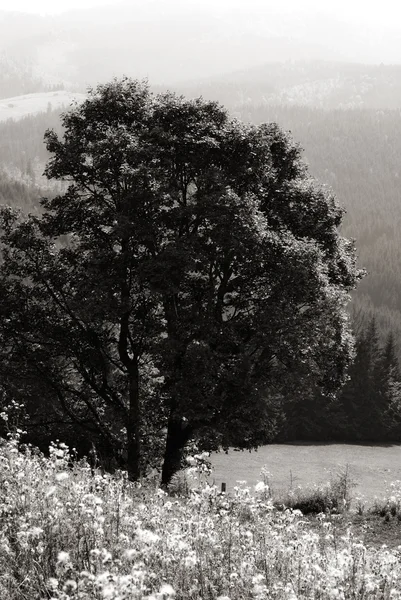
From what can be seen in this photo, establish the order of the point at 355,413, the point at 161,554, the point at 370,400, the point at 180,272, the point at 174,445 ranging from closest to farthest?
the point at 161,554
the point at 180,272
the point at 174,445
the point at 355,413
the point at 370,400

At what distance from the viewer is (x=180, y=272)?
16781 millimetres

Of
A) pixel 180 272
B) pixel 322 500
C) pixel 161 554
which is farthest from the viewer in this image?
pixel 180 272

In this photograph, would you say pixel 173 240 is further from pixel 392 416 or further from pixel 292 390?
pixel 392 416

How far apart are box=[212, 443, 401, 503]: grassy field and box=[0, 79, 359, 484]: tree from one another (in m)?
26.3

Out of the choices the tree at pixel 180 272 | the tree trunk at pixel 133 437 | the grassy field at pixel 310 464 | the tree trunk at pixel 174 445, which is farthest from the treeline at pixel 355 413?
the tree trunk at pixel 133 437

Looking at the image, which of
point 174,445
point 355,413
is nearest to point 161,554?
point 174,445

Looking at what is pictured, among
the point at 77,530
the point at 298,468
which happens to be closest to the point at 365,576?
the point at 77,530

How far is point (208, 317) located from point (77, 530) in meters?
12.0

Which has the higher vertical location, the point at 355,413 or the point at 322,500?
the point at 322,500

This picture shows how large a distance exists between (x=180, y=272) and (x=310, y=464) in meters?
47.4

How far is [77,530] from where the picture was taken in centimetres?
597

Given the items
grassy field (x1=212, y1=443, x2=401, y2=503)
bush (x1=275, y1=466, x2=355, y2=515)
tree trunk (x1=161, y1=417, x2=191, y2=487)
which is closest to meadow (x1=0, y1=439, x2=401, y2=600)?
bush (x1=275, y1=466, x2=355, y2=515)

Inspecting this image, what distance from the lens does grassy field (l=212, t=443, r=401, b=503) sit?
49.1 meters

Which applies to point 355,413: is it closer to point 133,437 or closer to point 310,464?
point 310,464
